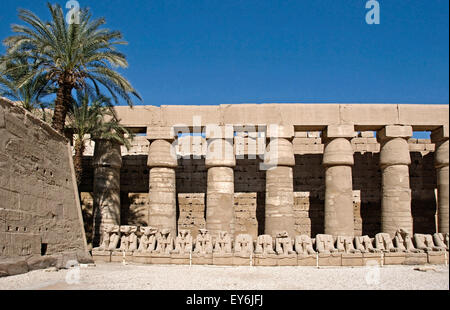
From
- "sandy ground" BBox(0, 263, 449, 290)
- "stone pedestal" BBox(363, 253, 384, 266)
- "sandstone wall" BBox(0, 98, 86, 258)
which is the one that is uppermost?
"sandstone wall" BBox(0, 98, 86, 258)

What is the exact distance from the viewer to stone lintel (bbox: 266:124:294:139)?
53.5 ft

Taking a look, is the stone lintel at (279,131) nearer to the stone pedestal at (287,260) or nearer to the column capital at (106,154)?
the stone pedestal at (287,260)

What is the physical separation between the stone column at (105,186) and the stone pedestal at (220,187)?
3105 millimetres

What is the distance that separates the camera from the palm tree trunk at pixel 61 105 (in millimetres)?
13539

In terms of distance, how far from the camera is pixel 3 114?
9.09 meters

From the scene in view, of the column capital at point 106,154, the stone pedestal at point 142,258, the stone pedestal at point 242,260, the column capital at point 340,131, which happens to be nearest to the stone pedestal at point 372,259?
the stone pedestal at point 242,260

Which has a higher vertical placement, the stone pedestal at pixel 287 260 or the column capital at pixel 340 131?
the column capital at pixel 340 131

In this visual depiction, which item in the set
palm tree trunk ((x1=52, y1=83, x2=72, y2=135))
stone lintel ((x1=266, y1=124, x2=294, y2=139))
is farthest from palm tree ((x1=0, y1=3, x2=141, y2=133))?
stone lintel ((x1=266, y1=124, x2=294, y2=139))

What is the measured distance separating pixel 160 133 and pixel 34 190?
6788 millimetres

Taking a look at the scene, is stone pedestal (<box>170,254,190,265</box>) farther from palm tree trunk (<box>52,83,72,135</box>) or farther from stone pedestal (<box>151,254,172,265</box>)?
palm tree trunk (<box>52,83,72,135</box>)

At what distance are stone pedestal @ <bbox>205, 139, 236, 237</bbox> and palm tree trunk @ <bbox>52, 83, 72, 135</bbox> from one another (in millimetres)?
4864

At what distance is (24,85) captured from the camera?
14109mm

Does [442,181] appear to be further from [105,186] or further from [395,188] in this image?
[105,186]

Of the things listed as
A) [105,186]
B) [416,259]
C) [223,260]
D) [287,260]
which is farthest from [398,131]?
[105,186]
